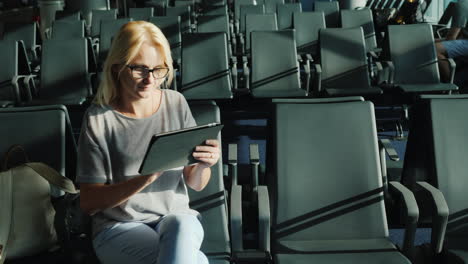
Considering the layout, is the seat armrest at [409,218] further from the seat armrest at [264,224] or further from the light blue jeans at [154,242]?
the light blue jeans at [154,242]

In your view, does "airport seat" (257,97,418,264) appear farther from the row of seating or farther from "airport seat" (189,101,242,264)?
"airport seat" (189,101,242,264)

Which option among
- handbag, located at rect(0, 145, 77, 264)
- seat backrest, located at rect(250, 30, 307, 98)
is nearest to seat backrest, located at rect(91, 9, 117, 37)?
seat backrest, located at rect(250, 30, 307, 98)

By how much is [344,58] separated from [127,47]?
3.25 metres

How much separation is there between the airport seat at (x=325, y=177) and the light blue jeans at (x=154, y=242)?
0.47 metres

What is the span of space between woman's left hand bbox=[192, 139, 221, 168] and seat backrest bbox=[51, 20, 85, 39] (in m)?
5.08

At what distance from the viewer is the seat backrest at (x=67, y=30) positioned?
6.29 meters

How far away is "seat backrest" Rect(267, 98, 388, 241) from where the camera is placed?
2074mm

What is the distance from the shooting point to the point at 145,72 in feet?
5.46

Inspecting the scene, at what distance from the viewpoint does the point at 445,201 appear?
6.44 ft

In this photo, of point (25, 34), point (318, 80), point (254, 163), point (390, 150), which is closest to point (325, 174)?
point (254, 163)

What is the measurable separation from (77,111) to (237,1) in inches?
180

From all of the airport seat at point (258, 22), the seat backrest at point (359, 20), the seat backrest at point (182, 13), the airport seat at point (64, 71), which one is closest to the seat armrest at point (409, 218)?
the airport seat at point (64, 71)

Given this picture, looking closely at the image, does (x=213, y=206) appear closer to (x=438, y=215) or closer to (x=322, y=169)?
(x=322, y=169)

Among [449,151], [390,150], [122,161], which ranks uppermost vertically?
[122,161]
